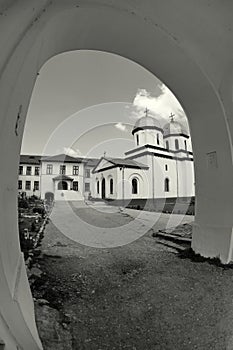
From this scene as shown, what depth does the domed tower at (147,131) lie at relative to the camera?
3122cm

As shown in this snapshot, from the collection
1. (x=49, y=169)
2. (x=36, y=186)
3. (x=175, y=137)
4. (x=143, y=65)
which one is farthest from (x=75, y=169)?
(x=143, y=65)

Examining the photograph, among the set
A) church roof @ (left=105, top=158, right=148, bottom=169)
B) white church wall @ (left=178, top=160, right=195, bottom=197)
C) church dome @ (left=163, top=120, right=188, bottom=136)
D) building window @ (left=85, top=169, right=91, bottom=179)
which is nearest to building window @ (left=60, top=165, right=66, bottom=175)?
building window @ (left=85, top=169, right=91, bottom=179)

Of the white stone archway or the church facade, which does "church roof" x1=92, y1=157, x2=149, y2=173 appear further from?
the white stone archway

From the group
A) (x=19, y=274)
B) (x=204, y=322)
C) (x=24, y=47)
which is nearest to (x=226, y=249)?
(x=204, y=322)

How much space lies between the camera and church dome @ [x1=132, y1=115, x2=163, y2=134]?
31.7 m

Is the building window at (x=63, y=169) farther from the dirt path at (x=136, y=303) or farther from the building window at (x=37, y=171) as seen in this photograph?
the dirt path at (x=136, y=303)

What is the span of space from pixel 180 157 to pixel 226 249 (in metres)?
29.7

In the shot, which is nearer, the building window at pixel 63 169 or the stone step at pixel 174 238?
the stone step at pixel 174 238

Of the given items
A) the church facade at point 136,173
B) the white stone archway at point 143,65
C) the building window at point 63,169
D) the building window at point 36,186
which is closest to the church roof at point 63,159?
the church facade at point 136,173

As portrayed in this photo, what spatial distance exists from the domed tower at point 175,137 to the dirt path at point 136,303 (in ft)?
102

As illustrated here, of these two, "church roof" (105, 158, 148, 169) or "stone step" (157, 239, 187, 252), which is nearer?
"stone step" (157, 239, 187, 252)

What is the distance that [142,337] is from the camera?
170cm

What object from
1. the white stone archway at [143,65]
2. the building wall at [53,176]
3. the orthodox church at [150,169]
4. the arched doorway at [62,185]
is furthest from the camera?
the building wall at [53,176]

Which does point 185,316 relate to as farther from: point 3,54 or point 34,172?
point 34,172
